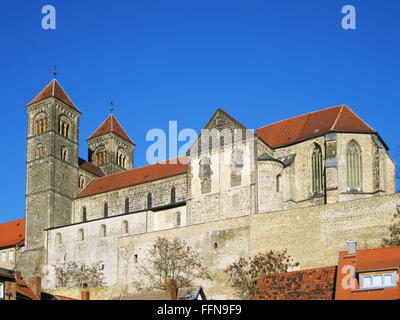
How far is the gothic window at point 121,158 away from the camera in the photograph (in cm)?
9607

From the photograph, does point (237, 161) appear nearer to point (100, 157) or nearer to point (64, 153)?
point (64, 153)

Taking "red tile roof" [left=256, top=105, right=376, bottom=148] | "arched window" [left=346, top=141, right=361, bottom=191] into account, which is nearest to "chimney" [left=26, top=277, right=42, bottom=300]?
"arched window" [left=346, top=141, right=361, bottom=191]

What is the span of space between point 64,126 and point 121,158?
12247 mm

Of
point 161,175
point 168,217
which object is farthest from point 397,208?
point 161,175

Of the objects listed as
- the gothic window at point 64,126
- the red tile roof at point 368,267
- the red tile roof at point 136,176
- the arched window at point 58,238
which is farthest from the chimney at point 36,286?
the gothic window at point 64,126

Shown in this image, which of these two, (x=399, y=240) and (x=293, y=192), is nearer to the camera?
(x=399, y=240)

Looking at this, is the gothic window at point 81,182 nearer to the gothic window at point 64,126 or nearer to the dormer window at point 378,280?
the gothic window at point 64,126

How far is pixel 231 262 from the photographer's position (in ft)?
194

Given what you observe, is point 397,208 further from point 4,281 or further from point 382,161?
point 4,281

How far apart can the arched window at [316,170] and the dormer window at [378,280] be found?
29.1m

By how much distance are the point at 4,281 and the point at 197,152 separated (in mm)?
29996

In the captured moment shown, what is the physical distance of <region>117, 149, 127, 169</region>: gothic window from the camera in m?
96.1

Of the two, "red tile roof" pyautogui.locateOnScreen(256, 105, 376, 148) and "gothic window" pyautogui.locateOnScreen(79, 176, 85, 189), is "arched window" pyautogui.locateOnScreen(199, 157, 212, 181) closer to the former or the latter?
"red tile roof" pyautogui.locateOnScreen(256, 105, 376, 148)

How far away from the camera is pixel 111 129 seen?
9662 cm
